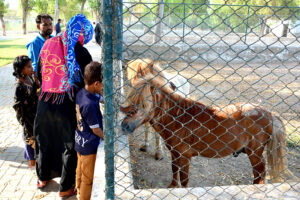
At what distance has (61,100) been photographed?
9.25ft

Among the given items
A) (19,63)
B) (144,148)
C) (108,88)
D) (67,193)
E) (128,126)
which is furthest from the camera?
(144,148)

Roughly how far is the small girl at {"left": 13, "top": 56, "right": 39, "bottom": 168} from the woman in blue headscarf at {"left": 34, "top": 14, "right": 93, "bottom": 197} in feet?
2.02

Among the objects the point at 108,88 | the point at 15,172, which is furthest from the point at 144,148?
the point at 108,88

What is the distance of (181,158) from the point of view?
321cm

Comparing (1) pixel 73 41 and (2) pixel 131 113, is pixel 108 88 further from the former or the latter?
(1) pixel 73 41

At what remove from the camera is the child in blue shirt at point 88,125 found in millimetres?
2414

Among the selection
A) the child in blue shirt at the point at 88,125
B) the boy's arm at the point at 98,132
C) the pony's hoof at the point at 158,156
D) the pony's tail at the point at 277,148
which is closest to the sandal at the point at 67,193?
the child in blue shirt at the point at 88,125

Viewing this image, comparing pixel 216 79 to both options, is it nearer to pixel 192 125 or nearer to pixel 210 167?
pixel 210 167

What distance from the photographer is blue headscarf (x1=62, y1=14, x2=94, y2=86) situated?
2.67 meters

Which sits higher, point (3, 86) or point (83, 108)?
point (83, 108)

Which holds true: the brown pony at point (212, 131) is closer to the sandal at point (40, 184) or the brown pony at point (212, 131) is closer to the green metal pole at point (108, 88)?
the green metal pole at point (108, 88)

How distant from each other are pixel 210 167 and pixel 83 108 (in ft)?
9.64

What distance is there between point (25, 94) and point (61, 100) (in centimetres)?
111

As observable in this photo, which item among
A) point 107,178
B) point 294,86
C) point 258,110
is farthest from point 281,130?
point 294,86
